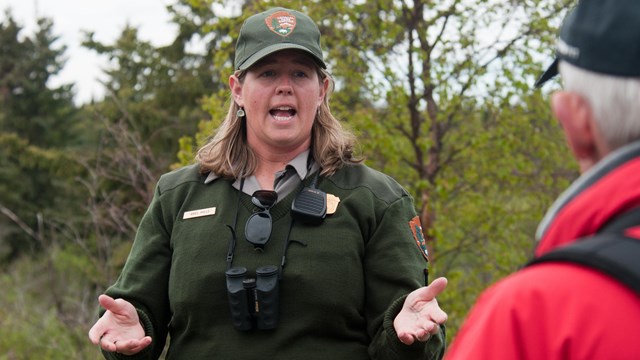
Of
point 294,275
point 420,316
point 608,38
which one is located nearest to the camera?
point 608,38

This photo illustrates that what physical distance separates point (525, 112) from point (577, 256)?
7.29 metres

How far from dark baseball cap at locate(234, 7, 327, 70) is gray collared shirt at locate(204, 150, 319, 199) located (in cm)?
37

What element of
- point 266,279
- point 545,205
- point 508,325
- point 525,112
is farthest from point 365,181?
point 545,205

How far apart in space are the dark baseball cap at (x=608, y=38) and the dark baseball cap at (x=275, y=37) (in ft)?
5.97

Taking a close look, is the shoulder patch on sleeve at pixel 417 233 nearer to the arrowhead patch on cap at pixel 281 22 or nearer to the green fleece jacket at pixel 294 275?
the green fleece jacket at pixel 294 275

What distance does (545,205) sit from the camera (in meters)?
8.79

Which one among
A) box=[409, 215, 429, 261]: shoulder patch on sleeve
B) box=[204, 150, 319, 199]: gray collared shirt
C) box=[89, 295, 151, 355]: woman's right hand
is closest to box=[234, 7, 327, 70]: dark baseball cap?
box=[204, 150, 319, 199]: gray collared shirt

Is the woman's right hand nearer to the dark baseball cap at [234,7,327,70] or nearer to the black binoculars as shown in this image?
the black binoculars

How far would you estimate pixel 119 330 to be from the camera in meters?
2.94

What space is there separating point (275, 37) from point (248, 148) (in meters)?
0.43

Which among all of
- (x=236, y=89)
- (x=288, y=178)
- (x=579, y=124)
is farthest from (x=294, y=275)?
(x=579, y=124)

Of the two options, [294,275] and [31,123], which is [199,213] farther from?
[31,123]

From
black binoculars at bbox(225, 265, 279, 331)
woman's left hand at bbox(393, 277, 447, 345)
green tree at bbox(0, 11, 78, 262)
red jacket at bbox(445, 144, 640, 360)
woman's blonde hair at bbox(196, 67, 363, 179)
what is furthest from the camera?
green tree at bbox(0, 11, 78, 262)

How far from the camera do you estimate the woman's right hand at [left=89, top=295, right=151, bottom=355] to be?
288 cm
